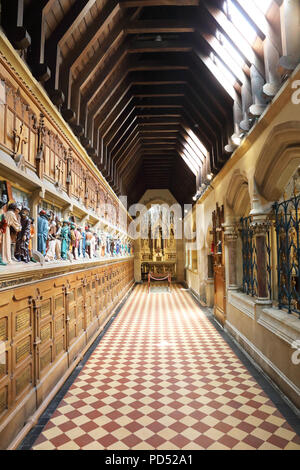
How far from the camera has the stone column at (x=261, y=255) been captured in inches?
202

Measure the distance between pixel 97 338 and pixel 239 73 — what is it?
Result: 604 cm

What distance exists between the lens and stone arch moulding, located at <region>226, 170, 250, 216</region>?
6.43 metres

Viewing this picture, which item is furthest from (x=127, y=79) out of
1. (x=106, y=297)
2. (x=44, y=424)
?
(x=44, y=424)

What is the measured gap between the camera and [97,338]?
6.68m

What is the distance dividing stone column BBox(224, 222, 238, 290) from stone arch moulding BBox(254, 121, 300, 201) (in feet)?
6.77

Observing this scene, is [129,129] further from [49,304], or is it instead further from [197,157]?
[49,304]

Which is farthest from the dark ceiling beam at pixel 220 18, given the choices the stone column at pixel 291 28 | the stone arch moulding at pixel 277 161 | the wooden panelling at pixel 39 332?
the wooden panelling at pixel 39 332

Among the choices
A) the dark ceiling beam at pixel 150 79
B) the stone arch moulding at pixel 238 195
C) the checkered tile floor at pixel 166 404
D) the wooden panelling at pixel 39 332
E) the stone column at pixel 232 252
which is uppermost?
the dark ceiling beam at pixel 150 79

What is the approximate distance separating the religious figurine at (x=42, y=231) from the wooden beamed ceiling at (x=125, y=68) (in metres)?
1.73

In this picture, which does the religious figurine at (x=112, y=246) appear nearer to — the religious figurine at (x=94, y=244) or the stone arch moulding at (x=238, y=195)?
the religious figurine at (x=94, y=244)

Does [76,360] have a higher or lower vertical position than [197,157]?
lower

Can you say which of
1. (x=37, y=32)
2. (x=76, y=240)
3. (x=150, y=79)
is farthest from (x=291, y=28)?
(x=150, y=79)

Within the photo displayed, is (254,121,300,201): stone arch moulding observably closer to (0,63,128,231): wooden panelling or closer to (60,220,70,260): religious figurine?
(0,63,128,231): wooden panelling

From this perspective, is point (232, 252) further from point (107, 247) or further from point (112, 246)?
point (112, 246)
